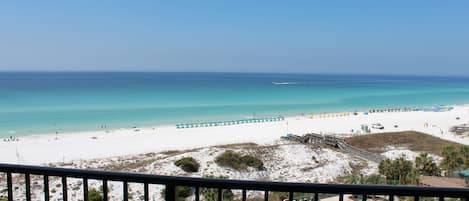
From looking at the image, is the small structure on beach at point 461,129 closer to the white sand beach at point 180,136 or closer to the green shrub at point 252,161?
the white sand beach at point 180,136

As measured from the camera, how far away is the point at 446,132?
30.4m

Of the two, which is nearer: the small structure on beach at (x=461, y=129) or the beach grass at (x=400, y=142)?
the beach grass at (x=400, y=142)

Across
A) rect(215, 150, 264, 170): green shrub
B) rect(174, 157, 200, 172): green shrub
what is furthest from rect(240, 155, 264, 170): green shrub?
rect(174, 157, 200, 172): green shrub

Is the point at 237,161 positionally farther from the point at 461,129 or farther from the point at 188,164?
the point at 461,129

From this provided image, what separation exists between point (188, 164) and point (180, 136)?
38.6 feet

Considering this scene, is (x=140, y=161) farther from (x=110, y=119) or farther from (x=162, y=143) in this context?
(x=110, y=119)

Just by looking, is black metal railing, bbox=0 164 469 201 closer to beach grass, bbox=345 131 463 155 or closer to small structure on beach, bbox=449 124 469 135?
beach grass, bbox=345 131 463 155

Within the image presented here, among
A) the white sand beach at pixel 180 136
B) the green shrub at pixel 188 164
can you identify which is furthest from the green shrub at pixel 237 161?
the white sand beach at pixel 180 136

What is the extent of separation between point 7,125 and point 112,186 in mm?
23726

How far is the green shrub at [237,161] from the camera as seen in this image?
Result: 1605 cm

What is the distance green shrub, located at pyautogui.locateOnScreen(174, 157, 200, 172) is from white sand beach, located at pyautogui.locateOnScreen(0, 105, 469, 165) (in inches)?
247

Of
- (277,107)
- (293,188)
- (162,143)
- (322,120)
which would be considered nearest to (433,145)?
(322,120)

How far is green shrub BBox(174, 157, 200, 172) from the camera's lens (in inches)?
603

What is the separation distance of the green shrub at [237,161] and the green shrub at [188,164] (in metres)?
1.14
